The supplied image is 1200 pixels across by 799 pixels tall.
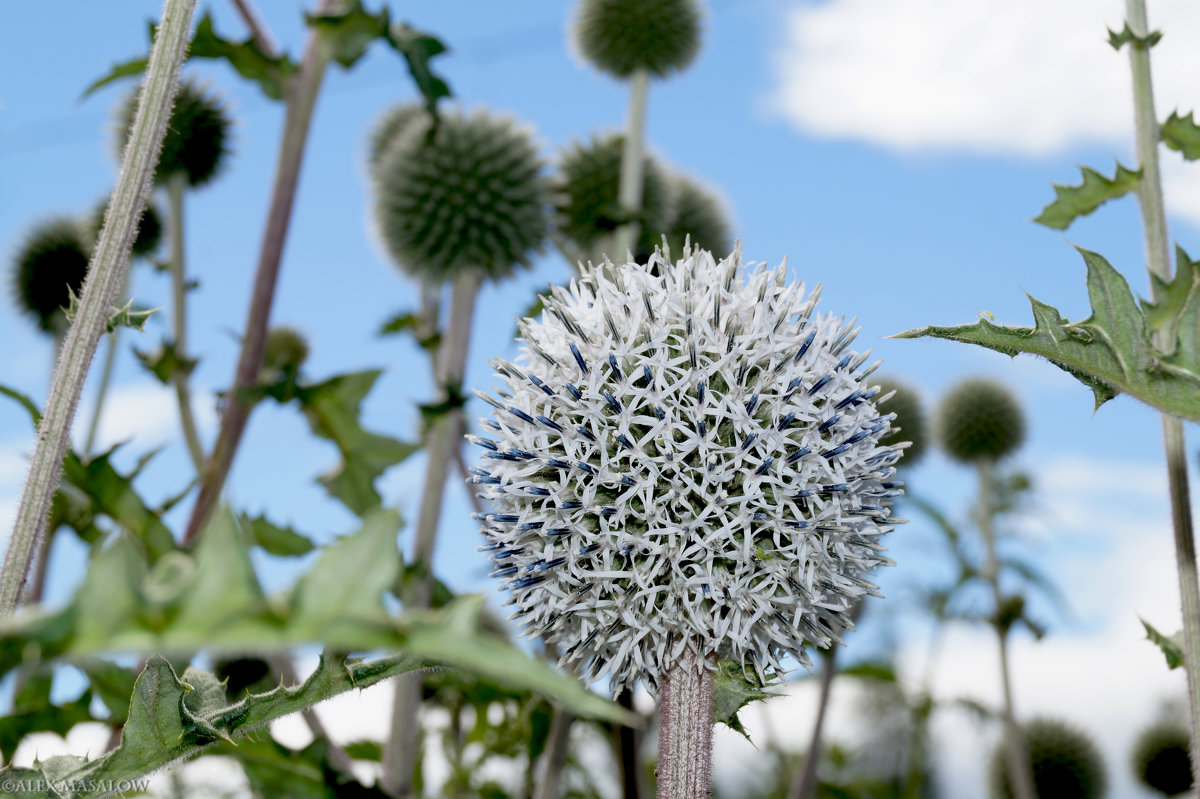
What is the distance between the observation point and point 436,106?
10.9 feet

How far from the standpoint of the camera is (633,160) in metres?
4.34

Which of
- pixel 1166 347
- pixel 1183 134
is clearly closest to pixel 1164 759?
pixel 1183 134

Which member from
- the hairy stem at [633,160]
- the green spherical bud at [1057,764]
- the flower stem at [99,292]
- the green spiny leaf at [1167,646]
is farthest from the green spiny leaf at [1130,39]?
the green spherical bud at [1057,764]

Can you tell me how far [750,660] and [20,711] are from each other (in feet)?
6.34

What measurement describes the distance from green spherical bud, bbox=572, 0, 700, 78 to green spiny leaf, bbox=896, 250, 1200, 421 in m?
3.72

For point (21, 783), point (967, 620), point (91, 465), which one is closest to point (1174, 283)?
point (21, 783)

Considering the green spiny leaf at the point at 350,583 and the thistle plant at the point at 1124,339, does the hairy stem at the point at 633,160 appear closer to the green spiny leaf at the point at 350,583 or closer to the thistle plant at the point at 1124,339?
the thistle plant at the point at 1124,339

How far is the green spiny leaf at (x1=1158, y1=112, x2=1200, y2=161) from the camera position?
2.29 m

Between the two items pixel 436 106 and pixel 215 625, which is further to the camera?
pixel 436 106

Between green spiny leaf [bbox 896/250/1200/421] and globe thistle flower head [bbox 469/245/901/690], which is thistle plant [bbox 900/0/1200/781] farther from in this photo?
globe thistle flower head [bbox 469/245/901/690]

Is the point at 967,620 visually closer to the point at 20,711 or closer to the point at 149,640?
the point at 20,711

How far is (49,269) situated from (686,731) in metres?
6.01

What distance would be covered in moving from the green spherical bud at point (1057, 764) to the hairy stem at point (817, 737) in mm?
3706

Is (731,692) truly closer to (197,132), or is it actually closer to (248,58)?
(248,58)
